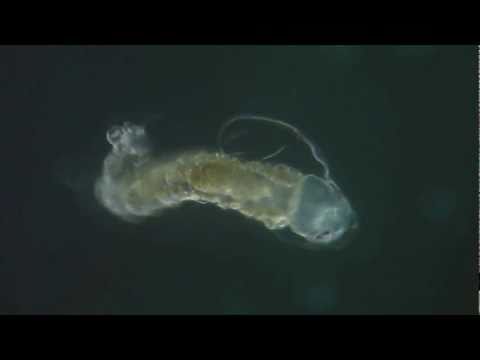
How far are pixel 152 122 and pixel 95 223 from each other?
3.74ft

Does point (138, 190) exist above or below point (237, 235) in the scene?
above

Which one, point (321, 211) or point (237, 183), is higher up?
point (237, 183)

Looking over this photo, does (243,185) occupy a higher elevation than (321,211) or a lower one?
higher

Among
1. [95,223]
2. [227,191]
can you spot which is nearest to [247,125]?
[227,191]

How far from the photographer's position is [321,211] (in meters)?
4.89

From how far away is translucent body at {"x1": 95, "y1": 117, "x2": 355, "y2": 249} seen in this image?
16.0 ft

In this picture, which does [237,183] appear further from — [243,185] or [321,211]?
[321,211]

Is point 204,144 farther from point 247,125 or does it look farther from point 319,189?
point 319,189

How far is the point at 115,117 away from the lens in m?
4.96

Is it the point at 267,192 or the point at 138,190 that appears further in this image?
the point at 138,190

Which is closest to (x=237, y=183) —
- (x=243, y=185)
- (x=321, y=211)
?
(x=243, y=185)

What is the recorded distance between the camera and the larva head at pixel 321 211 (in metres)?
4.88

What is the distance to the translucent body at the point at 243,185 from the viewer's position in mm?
4887

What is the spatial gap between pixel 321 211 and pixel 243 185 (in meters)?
0.78
